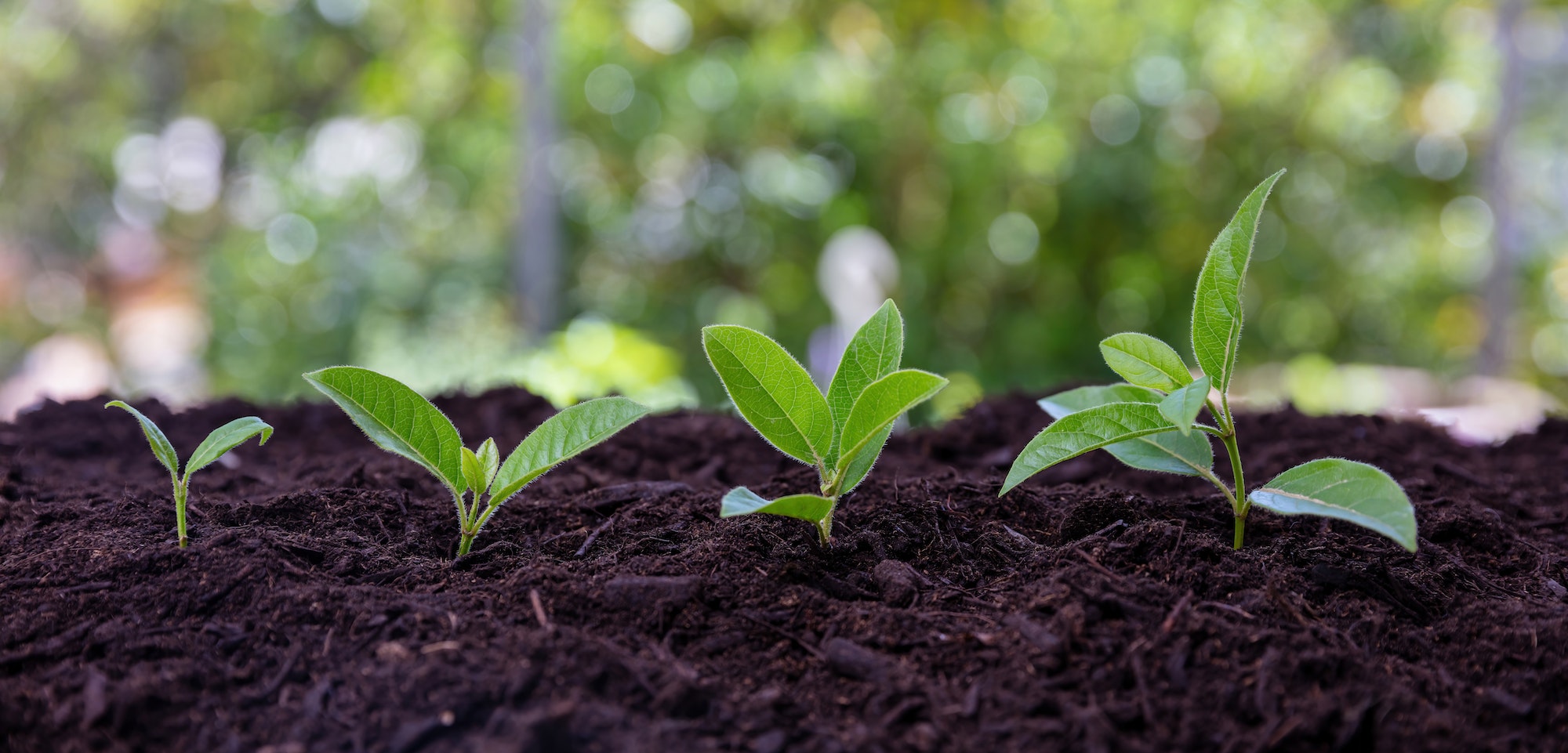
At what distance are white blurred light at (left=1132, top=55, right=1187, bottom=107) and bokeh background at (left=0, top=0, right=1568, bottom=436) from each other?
0.05ft

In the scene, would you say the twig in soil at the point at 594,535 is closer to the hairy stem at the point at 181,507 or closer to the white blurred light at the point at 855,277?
the hairy stem at the point at 181,507

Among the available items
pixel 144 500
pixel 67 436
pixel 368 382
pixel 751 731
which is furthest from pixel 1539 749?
pixel 67 436

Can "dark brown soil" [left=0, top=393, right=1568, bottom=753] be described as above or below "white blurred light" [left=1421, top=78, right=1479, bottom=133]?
below

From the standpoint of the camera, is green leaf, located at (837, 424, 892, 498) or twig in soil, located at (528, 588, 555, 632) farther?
green leaf, located at (837, 424, 892, 498)

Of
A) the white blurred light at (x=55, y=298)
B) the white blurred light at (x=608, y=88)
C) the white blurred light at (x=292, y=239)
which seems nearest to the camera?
the white blurred light at (x=608, y=88)

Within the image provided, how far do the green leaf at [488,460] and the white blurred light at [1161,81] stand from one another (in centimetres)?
570

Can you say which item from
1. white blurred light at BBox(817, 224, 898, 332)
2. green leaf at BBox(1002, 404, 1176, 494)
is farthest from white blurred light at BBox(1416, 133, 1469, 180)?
green leaf at BBox(1002, 404, 1176, 494)

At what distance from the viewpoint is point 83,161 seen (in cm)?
779

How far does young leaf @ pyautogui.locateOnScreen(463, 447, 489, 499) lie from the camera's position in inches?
41.3

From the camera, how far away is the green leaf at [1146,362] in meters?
1.10

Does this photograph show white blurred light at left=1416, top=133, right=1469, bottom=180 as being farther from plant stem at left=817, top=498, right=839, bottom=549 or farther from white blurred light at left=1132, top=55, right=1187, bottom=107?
plant stem at left=817, top=498, right=839, bottom=549

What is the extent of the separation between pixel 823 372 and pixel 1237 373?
12.0ft

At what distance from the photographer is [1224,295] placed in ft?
3.41

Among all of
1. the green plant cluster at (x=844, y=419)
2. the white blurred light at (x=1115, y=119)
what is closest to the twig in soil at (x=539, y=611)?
the green plant cluster at (x=844, y=419)
